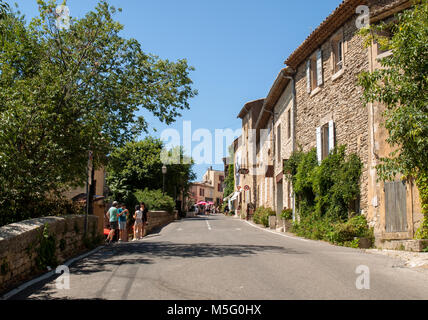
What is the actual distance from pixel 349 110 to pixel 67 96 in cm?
948

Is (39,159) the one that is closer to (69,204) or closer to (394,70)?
(69,204)

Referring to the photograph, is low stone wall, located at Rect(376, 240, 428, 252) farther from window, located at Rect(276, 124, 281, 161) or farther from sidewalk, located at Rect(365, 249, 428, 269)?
window, located at Rect(276, 124, 281, 161)

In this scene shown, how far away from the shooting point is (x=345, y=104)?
52.5 feet

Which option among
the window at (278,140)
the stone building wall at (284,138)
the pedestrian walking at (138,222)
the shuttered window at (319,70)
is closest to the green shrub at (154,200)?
the stone building wall at (284,138)

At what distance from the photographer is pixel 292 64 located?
864 inches

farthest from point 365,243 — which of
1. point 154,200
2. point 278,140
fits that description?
point 154,200

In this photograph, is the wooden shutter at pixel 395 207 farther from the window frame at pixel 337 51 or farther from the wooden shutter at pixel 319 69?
the wooden shutter at pixel 319 69

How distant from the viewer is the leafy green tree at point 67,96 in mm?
10555

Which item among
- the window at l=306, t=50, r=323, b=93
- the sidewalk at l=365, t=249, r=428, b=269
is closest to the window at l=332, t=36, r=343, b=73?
the window at l=306, t=50, r=323, b=93

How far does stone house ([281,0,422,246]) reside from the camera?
→ 1306cm

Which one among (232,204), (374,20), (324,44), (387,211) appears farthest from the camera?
(232,204)

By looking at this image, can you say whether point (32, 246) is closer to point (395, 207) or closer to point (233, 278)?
point (233, 278)

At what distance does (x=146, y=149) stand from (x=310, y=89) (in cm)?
2465
